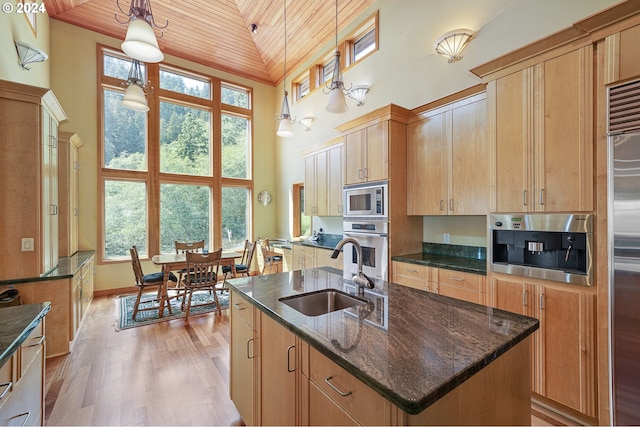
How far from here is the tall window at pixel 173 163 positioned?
5191 mm

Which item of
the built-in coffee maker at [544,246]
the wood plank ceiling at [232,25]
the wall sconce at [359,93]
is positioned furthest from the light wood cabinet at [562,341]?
the wood plank ceiling at [232,25]

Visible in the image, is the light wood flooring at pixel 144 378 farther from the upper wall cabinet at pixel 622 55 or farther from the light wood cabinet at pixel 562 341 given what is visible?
the upper wall cabinet at pixel 622 55

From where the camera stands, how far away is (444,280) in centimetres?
273

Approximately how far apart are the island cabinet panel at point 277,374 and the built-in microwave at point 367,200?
2184mm

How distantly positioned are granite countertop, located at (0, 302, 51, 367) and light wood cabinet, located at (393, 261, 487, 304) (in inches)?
114

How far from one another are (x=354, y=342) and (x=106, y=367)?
2839 millimetres

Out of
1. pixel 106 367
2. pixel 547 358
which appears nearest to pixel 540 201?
pixel 547 358

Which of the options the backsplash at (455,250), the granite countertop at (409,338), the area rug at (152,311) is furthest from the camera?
the area rug at (152,311)

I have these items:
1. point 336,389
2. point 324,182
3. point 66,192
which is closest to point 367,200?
point 324,182

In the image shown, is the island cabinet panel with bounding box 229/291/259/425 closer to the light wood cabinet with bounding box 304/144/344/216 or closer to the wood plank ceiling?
the light wood cabinet with bounding box 304/144/344/216

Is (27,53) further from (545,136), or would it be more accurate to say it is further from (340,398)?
(545,136)

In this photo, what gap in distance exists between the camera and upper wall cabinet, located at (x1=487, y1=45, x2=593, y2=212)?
6.17ft

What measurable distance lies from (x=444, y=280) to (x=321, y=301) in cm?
151

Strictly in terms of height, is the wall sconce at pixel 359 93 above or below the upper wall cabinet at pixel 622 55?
→ above
